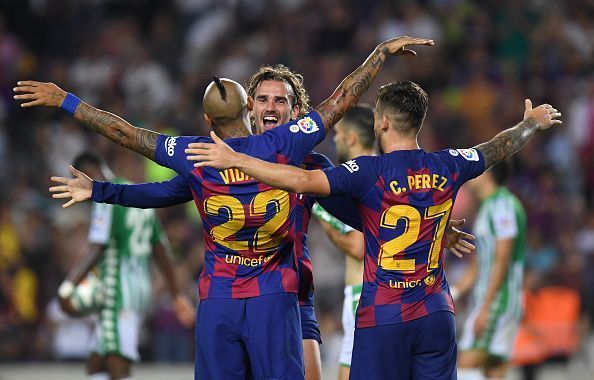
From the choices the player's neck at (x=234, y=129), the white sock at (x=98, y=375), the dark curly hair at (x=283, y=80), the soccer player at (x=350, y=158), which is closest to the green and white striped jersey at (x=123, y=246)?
the white sock at (x=98, y=375)

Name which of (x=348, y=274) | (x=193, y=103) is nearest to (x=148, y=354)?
(x=193, y=103)

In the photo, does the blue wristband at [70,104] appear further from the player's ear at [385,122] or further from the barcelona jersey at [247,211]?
the player's ear at [385,122]

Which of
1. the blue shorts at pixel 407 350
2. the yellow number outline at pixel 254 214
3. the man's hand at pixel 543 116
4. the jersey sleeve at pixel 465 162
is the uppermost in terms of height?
the man's hand at pixel 543 116

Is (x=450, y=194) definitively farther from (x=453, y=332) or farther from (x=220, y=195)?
(x=220, y=195)

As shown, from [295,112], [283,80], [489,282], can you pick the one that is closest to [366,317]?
[295,112]

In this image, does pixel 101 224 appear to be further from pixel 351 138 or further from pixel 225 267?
pixel 225 267

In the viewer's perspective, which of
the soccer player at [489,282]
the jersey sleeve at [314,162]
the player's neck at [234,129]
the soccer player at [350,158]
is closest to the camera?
the player's neck at [234,129]

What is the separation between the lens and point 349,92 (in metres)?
6.19

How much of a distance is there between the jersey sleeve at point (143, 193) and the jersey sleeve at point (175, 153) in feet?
0.49

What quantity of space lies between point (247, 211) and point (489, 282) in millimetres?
3789

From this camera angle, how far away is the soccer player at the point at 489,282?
367 inches

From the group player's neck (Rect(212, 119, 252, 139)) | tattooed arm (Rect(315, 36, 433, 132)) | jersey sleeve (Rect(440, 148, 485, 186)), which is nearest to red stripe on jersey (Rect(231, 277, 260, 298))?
player's neck (Rect(212, 119, 252, 139))

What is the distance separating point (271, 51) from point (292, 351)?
10.4 metres

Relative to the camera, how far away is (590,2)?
640 inches
